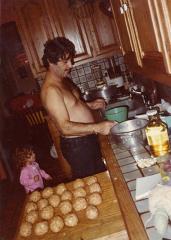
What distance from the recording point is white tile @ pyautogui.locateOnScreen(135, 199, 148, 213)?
1330 mm

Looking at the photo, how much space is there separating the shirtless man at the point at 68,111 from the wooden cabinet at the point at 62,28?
184 cm

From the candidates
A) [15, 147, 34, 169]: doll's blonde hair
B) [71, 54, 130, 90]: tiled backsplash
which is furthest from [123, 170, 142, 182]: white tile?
[71, 54, 130, 90]: tiled backsplash

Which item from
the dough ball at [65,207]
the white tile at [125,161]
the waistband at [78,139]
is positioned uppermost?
the white tile at [125,161]

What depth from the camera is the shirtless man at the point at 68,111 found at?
9.69ft

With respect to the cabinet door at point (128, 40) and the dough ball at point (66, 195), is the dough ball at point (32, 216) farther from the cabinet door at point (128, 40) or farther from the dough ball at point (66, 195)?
the cabinet door at point (128, 40)

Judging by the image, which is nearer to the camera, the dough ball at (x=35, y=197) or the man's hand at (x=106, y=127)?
the dough ball at (x=35, y=197)

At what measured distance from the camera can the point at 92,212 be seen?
5.19 ft

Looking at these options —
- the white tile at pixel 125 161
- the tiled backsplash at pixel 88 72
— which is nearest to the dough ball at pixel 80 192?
the white tile at pixel 125 161

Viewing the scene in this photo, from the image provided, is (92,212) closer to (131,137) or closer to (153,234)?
(153,234)

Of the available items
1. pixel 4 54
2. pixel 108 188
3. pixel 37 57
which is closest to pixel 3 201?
pixel 37 57

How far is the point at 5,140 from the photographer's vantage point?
6.59 meters

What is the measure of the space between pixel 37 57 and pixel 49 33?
426 millimetres

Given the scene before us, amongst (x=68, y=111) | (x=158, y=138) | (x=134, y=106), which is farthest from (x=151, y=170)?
(x=134, y=106)

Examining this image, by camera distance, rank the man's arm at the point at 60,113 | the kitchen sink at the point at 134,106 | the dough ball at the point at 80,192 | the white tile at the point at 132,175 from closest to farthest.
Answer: the white tile at the point at 132,175
the dough ball at the point at 80,192
the man's arm at the point at 60,113
the kitchen sink at the point at 134,106
